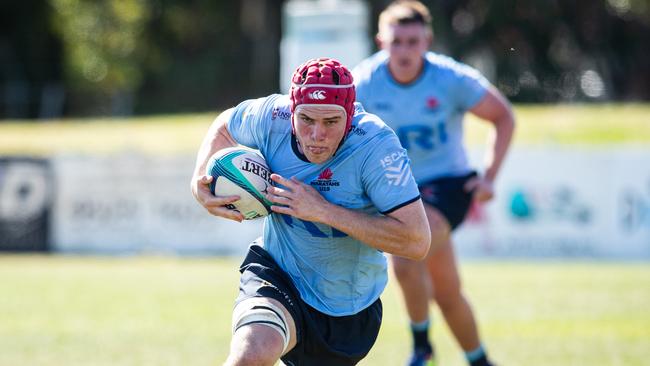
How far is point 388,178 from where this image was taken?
4.54 metres

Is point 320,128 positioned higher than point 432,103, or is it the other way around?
point 320,128

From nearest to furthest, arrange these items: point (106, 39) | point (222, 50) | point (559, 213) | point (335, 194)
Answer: point (335, 194), point (559, 213), point (106, 39), point (222, 50)

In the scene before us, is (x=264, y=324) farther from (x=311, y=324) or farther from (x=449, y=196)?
(x=449, y=196)

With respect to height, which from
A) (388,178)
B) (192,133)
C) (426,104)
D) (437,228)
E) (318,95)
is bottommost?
(192,133)

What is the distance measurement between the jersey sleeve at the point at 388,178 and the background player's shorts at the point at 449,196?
7.52 ft

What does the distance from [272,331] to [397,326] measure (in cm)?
535

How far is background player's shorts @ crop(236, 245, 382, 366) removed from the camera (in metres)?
4.70

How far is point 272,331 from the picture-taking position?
447cm

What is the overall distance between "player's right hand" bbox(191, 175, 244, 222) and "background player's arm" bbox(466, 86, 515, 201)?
2.62 m

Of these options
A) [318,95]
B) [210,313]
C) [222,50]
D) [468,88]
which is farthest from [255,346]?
[222,50]

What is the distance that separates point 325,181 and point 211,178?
0.51m

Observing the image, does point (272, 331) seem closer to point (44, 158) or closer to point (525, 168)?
point (525, 168)

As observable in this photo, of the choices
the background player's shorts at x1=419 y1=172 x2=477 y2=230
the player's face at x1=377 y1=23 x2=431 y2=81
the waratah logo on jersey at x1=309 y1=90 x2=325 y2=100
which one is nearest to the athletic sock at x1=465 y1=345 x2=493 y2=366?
the background player's shorts at x1=419 y1=172 x2=477 y2=230

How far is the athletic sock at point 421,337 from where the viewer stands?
696 centimetres
